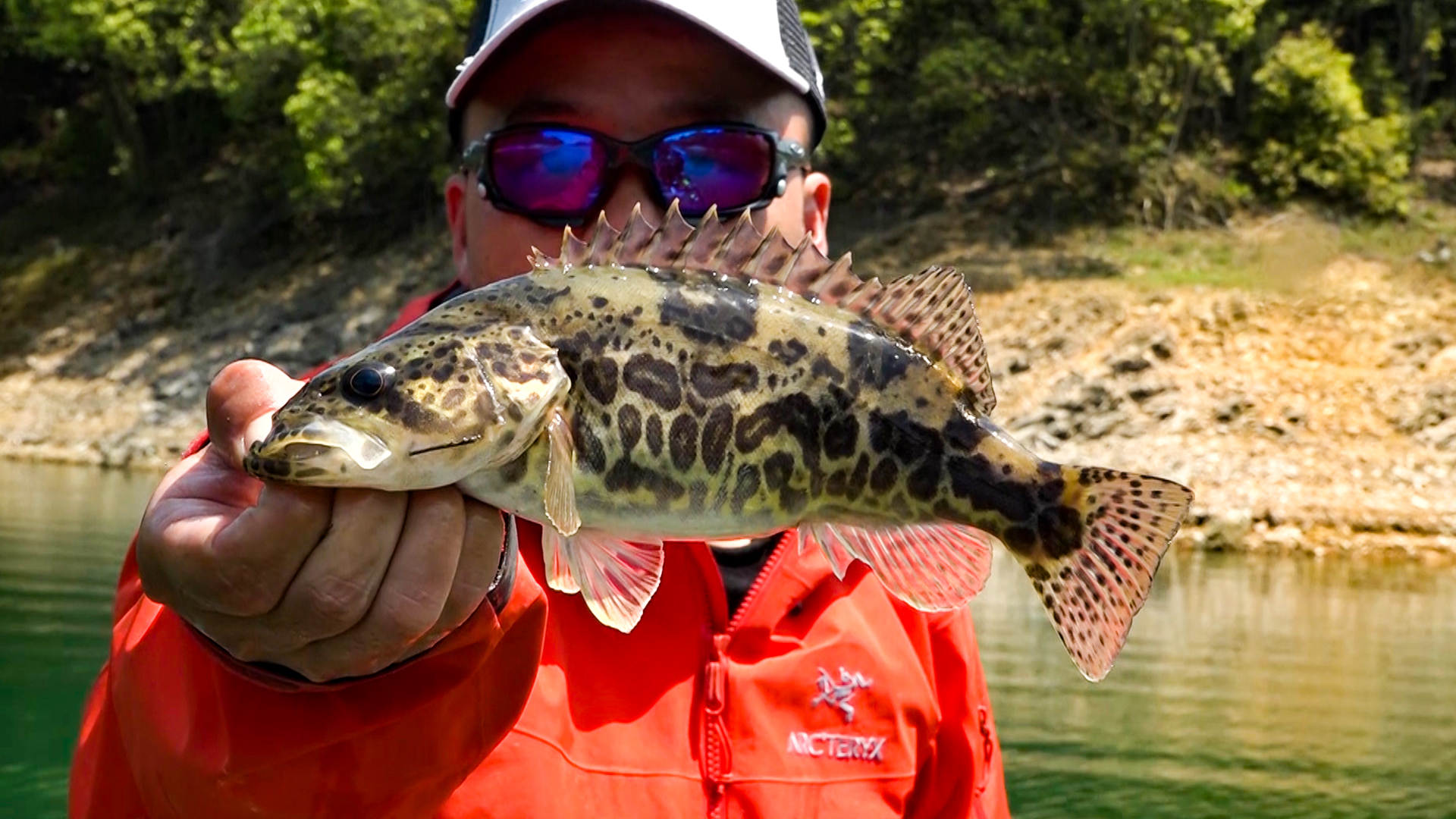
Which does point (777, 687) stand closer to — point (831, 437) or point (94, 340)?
point (831, 437)

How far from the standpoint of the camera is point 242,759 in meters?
2.39

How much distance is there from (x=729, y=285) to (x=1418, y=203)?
20758 mm

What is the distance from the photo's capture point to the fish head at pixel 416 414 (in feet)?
6.82

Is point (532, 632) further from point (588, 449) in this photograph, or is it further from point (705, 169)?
point (705, 169)

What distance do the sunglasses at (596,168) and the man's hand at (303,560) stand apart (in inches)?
41.8

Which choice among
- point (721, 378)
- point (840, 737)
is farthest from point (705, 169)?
point (840, 737)

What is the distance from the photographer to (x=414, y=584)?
7.14 ft

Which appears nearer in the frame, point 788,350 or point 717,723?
point 788,350

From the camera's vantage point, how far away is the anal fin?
250 centimetres

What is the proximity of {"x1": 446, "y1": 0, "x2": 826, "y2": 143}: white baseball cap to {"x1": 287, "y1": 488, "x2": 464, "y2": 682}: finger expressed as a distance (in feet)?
4.76

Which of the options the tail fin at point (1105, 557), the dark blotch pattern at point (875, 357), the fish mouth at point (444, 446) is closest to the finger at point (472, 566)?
the fish mouth at point (444, 446)

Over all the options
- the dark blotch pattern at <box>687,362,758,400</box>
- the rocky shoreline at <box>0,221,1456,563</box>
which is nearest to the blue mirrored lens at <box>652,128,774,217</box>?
the dark blotch pattern at <box>687,362,758,400</box>

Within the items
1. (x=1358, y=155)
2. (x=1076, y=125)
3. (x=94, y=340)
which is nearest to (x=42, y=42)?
(x=94, y=340)

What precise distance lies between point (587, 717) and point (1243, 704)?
24.3 ft
